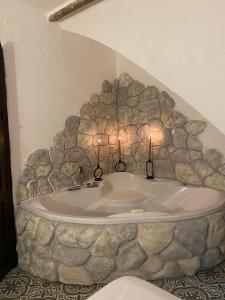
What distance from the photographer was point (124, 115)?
3701 mm

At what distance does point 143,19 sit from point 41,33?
149 cm

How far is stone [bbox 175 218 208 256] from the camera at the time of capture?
2318 mm

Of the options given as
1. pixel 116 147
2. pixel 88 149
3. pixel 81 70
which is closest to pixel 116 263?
pixel 88 149

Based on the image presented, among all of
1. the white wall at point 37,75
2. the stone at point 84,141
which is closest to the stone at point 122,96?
the white wall at point 37,75

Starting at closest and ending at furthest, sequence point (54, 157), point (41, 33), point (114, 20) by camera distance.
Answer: point (114, 20) → point (41, 33) → point (54, 157)

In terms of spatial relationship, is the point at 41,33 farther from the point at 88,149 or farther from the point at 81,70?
the point at 88,149

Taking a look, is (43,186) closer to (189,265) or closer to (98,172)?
(98,172)

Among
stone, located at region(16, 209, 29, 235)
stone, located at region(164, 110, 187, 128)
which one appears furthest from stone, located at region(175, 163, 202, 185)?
stone, located at region(16, 209, 29, 235)

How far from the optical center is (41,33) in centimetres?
272

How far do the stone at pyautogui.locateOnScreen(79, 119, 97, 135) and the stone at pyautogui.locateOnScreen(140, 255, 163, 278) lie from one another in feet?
5.11

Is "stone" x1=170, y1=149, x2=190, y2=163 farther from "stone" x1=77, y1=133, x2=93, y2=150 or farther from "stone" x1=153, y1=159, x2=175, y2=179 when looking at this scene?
"stone" x1=77, y1=133, x2=93, y2=150

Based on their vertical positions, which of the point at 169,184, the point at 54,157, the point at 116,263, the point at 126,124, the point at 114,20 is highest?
the point at 114,20

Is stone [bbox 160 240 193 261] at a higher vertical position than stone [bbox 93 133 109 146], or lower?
lower

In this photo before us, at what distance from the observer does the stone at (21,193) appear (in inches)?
103
